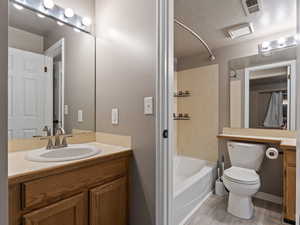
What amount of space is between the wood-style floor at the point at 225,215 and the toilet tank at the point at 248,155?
45 cm

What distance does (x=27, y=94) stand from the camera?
1.29 meters

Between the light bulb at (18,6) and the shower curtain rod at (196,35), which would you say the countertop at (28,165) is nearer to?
the light bulb at (18,6)

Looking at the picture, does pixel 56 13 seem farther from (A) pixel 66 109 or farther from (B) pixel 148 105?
Answer: (B) pixel 148 105

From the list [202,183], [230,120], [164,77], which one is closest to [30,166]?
[164,77]

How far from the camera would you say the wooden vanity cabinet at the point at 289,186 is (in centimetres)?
166

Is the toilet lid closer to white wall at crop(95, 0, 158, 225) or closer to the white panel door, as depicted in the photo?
white wall at crop(95, 0, 158, 225)

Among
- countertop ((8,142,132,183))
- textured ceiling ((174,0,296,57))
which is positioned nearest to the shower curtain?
textured ceiling ((174,0,296,57))

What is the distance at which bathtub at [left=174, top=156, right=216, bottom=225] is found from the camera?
5.61 feet

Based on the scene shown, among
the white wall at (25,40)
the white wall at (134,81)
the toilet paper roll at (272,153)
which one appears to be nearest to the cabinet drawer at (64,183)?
the white wall at (134,81)

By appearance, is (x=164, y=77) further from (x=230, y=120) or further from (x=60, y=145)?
(x=230, y=120)

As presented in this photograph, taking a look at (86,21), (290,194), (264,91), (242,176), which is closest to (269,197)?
(290,194)

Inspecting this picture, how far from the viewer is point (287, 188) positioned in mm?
1695
